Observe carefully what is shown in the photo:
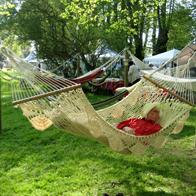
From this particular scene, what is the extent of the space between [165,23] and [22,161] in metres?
12.6

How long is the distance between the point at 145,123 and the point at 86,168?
71 centimetres

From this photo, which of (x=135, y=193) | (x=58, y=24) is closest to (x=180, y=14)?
(x=58, y=24)

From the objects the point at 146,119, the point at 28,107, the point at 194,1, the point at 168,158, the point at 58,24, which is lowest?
the point at 168,158

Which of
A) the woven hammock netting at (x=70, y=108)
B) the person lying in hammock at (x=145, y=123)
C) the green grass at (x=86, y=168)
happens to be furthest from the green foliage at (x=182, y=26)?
the woven hammock netting at (x=70, y=108)

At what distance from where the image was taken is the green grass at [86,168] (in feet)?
9.69

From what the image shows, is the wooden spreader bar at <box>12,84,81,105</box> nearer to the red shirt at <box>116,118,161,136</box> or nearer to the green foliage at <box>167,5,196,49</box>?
the red shirt at <box>116,118,161,136</box>

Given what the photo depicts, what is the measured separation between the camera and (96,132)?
2664mm

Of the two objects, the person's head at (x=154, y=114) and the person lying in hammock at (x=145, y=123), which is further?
the person's head at (x=154, y=114)

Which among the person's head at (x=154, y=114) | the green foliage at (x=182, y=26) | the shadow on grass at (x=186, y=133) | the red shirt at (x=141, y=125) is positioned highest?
the green foliage at (x=182, y=26)

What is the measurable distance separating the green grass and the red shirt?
415 millimetres

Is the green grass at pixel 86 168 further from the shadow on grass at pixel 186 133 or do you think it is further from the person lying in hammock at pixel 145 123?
the person lying in hammock at pixel 145 123

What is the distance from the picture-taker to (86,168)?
3434 mm

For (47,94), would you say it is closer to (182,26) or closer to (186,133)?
(186,133)

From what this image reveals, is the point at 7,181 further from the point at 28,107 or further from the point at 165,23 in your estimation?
the point at 165,23
